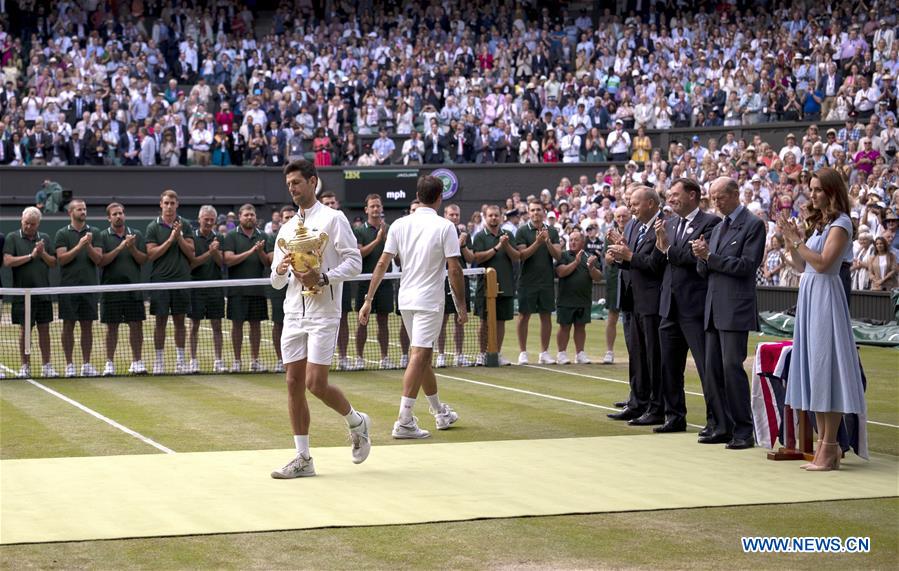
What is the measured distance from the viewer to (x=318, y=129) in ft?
117

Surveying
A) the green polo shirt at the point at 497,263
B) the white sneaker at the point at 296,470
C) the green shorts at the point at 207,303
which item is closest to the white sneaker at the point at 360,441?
the white sneaker at the point at 296,470

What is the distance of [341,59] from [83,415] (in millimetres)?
28621

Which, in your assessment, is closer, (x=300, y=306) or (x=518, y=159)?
(x=300, y=306)

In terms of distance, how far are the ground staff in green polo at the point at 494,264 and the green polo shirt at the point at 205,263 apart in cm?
348

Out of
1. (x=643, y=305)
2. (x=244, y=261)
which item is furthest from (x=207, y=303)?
(x=643, y=305)

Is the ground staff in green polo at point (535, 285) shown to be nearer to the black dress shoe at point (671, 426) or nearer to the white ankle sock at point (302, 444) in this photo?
the black dress shoe at point (671, 426)

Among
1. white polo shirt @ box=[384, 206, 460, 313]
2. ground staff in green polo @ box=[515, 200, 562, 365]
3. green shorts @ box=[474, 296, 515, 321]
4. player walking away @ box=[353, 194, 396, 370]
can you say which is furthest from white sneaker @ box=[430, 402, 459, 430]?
ground staff in green polo @ box=[515, 200, 562, 365]

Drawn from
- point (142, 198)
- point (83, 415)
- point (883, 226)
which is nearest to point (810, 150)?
point (883, 226)

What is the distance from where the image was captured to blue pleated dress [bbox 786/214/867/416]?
896 centimetres

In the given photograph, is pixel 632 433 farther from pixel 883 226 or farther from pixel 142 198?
pixel 142 198

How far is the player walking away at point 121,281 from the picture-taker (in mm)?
16141

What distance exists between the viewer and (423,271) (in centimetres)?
1067

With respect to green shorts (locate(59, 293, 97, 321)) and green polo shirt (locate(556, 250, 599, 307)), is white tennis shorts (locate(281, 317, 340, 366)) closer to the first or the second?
green shorts (locate(59, 293, 97, 321))

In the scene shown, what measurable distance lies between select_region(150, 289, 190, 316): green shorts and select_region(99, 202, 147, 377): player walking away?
0.57 ft
